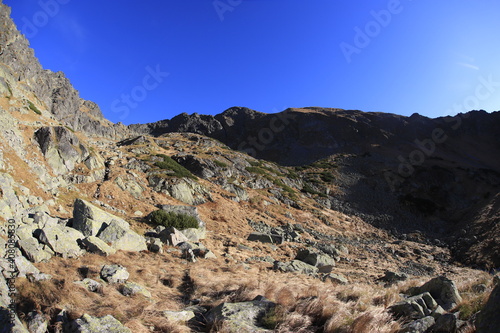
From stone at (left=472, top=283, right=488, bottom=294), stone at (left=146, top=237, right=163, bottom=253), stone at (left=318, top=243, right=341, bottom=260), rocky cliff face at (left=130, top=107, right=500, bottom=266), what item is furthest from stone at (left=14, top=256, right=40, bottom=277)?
rocky cliff face at (left=130, top=107, right=500, bottom=266)

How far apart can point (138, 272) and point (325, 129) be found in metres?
98.4

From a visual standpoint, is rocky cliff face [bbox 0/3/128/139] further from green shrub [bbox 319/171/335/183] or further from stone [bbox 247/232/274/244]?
green shrub [bbox 319/171/335/183]

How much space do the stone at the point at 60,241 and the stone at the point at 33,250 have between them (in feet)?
1.02

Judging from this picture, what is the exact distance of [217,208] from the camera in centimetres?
2686

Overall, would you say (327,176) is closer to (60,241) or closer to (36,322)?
(60,241)

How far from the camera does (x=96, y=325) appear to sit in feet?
→ 15.8


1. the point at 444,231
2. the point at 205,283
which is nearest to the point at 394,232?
the point at 444,231

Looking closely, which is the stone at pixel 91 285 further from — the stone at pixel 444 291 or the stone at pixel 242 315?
the stone at pixel 444 291

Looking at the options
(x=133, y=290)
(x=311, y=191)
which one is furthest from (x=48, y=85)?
(x=133, y=290)

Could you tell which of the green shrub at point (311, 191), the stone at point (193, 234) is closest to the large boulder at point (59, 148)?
the stone at point (193, 234)

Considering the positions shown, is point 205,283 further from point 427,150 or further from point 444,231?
point 427,150

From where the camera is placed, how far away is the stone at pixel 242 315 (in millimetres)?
5141

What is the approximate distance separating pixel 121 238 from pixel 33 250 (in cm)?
338

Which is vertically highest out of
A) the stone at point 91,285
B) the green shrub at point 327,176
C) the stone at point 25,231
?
the green shrub at point 327,176
